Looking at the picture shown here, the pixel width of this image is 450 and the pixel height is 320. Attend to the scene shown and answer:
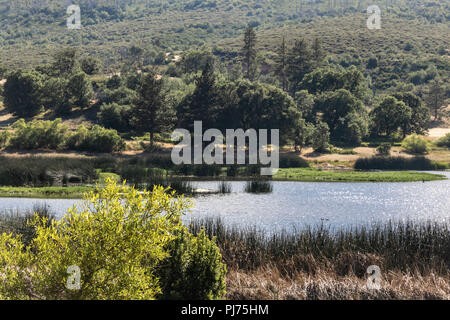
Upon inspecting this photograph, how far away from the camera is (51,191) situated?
4066cm

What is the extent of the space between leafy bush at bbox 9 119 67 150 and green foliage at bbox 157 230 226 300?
63950 mm

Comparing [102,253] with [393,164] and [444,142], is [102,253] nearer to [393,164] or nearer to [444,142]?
[393,164]

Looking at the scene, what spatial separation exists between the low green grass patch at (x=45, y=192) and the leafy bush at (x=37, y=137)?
32.2 meters

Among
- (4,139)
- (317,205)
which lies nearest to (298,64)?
(4,139)

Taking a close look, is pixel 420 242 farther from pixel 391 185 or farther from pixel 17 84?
pixel 17 84

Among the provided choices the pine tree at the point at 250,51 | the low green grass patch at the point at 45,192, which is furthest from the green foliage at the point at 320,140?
the pine tree at the point at 250,51

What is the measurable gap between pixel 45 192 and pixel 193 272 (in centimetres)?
3095

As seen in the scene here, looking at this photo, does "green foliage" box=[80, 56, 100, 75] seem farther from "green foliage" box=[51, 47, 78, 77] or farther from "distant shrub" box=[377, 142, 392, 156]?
"distant shrub" box=[377, 142, 392, 156]

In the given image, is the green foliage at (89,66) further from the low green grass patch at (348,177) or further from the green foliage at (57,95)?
the low green grass patch at (348,177)

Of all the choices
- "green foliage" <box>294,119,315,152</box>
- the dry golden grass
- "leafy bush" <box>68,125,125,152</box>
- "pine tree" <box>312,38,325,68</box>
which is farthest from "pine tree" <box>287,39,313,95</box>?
the dry golden grass

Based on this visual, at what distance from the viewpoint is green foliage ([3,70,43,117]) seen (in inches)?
3642

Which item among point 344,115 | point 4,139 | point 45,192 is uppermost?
point 344,115

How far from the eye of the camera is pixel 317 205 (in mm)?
38406
